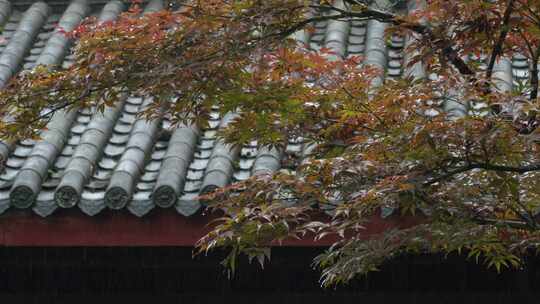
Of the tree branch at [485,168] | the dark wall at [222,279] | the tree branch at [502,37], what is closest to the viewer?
the tree branch at [485,168]

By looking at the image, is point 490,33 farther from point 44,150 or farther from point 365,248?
point 44,150

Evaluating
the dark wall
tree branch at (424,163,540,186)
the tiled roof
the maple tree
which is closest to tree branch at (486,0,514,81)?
the maple tree

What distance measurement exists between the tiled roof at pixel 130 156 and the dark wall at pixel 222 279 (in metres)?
0.41

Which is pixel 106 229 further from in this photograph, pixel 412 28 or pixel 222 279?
pixel 412 28

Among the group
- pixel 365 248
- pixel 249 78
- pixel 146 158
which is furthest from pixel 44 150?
pixel 365 248

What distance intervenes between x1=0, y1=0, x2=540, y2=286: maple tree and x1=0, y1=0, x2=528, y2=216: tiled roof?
46cm

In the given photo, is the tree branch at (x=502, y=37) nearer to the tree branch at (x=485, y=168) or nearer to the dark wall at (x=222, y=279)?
the tree branch at (x=485, y=168)

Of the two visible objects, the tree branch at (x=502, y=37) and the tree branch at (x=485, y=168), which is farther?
the tree branch at (x=502, y=37)

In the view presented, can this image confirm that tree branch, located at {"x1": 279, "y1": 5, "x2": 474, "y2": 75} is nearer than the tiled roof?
Yes

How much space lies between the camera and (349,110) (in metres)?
4.06

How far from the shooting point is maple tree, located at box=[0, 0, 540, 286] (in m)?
3.59

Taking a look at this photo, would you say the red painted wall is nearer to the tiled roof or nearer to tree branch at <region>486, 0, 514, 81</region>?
the tiled roof

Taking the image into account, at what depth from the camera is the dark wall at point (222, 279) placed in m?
5.49

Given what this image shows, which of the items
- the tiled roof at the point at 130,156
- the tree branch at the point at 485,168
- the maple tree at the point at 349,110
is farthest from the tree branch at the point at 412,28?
the tiled roof at the point at 130,156
